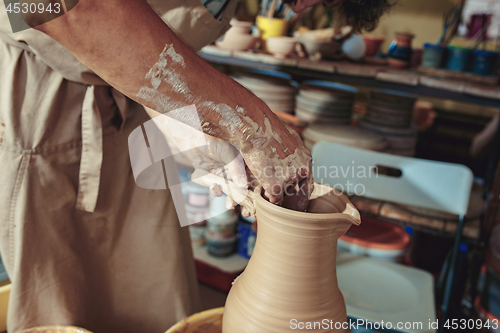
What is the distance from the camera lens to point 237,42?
220cm

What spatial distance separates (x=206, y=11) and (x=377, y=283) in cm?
116

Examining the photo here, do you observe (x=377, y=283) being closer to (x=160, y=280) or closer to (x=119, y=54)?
(x=160, y=280)

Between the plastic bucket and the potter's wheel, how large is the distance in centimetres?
51

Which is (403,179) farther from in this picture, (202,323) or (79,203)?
(79,203)

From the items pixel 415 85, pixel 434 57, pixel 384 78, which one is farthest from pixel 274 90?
pixel 434 57

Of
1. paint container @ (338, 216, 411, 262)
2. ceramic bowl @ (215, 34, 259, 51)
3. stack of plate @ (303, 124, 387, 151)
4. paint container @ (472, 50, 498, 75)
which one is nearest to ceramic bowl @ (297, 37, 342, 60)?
ceramic bowl @ (215, 34, 259, 51)

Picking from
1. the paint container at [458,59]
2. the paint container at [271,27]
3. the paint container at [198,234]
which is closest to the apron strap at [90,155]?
the paint container at [198,234]

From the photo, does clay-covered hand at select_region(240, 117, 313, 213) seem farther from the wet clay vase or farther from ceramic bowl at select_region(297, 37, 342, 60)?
ceramic bowl at select_region(297, 37, 342, 60)

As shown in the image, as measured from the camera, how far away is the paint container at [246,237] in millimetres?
2045

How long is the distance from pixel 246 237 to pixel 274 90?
34.1 inches

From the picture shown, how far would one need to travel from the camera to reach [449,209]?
4.53ft

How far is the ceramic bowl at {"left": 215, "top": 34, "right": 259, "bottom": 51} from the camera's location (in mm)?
2186

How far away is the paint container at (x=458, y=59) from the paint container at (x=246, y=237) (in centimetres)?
139

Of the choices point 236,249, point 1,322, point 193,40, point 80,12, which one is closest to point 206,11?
point 193,40
